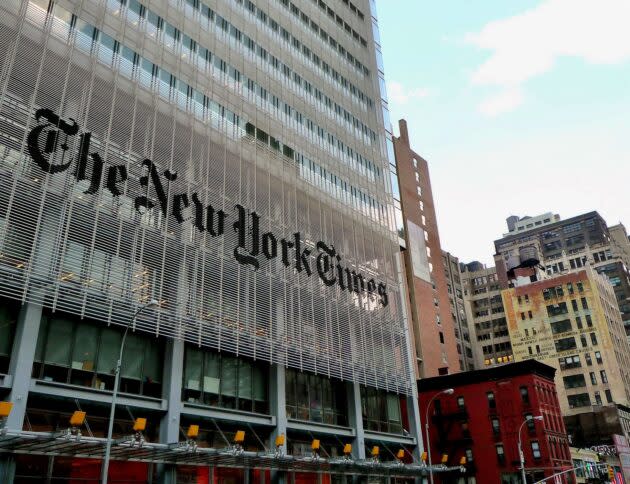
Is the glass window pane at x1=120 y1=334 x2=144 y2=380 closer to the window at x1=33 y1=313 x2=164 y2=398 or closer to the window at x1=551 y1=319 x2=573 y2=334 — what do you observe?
the window at x1=33 y1=313 x2=164 y2=398

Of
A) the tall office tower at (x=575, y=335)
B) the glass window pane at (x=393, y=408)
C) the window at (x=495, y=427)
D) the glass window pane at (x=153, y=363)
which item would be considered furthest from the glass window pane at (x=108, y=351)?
the tall office tower at (x=575, y=335)

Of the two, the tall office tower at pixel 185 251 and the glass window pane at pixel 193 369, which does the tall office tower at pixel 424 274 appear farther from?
the glass window pane at pixel 193 369

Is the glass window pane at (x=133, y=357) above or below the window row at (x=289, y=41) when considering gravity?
below

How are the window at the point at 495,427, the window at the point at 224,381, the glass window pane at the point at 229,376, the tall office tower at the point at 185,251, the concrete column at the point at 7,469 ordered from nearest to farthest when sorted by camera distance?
the concrete column at the point at 7,469
the tall office tower at the point at 185,251
the window at the point at 224,381
the glass window pane at the point at 229,376
the window at the point at 495,427

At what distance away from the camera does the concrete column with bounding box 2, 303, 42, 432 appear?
25.1 m

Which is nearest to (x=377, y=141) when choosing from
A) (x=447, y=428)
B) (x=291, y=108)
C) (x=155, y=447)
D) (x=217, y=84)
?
(x=291, y=108)

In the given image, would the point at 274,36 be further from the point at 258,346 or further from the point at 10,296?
the point at 10,296

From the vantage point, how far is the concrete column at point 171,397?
1212 inches

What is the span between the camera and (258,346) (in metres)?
37.6

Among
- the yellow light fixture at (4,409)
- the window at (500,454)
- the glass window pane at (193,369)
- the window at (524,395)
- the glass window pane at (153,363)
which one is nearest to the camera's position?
the yellow light fixture at (4,409)

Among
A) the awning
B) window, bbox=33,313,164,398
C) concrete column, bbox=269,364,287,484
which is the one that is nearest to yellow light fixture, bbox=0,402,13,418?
the awning

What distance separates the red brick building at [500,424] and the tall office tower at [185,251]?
15.2 meters

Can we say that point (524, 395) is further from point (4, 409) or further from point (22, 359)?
point (4, 409)

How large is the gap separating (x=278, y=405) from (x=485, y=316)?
363ft
